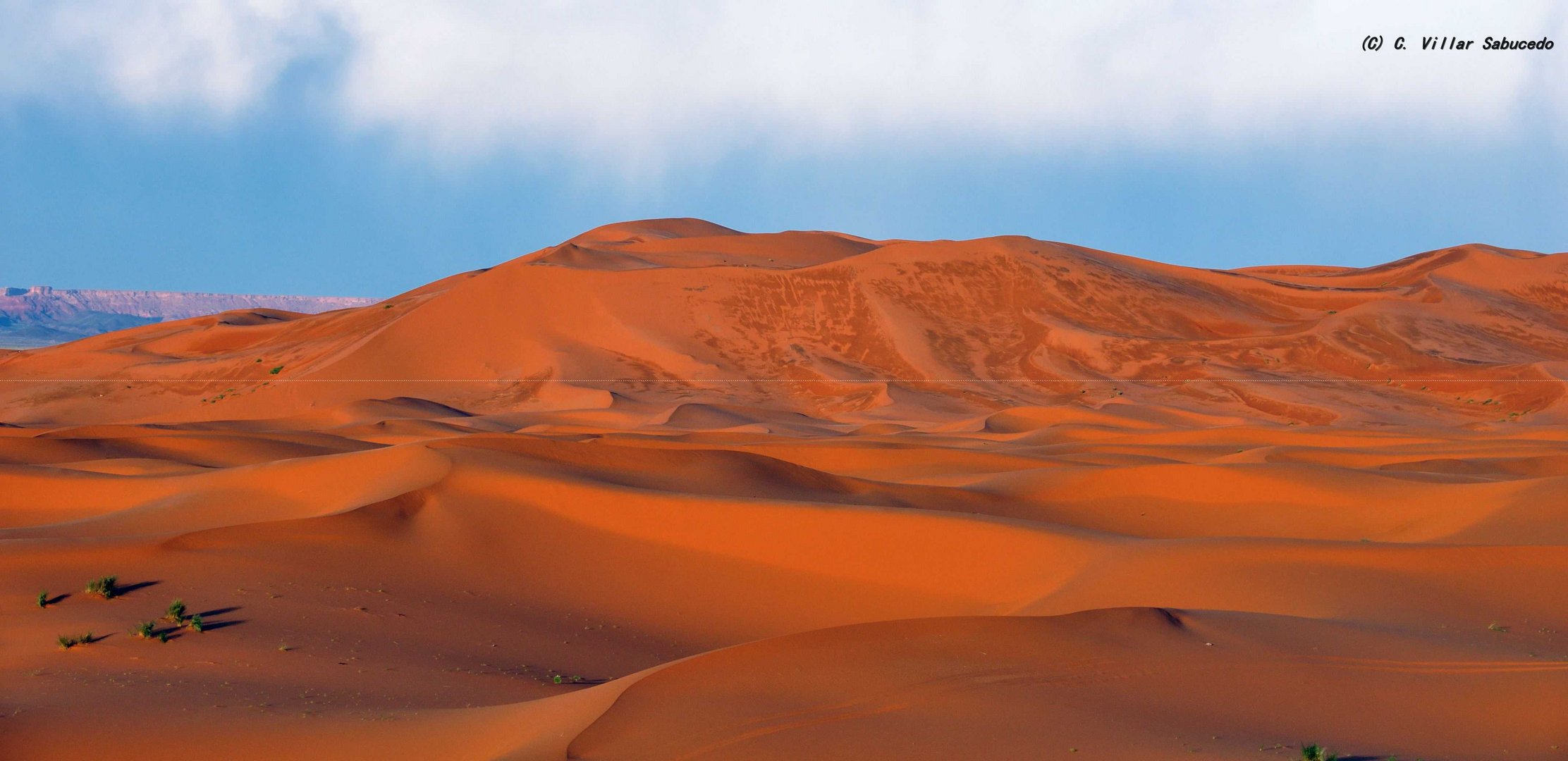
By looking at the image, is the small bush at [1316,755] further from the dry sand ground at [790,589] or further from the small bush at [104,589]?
the small bush at [104,589]

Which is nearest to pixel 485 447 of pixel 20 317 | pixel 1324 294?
pixel 1324 294

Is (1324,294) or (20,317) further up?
(20,317)

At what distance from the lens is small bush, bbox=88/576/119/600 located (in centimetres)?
792

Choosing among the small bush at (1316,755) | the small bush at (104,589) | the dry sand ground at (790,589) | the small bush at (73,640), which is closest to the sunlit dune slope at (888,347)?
the dry sand ground at (790,589)

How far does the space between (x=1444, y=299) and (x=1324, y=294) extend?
4291 mm

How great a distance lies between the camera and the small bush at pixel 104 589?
7922mm

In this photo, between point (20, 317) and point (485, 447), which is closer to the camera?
point (485, 447)

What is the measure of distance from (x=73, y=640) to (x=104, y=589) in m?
1.01

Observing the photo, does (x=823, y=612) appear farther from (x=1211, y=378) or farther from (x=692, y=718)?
(x=1211, y=378)

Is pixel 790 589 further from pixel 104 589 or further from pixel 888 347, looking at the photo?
pixel 888 347

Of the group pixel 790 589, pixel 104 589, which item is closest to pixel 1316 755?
pixel 790 589

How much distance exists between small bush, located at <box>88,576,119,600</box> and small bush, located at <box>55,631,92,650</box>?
0.85 metres

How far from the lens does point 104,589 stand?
7.93 metres

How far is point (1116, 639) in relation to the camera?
612 cm
